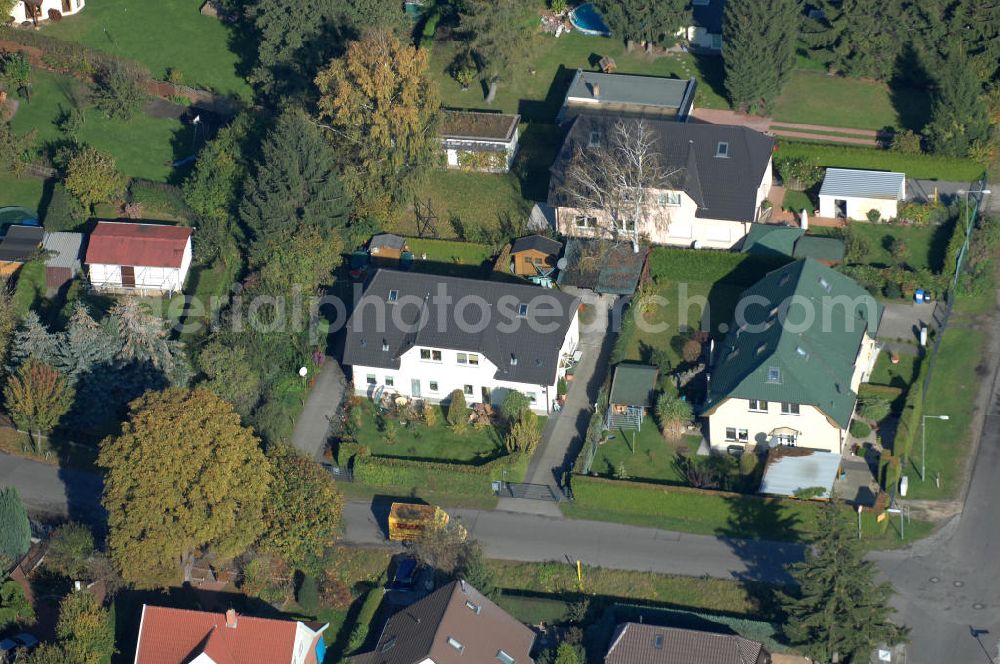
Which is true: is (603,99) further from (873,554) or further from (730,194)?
(873,554)

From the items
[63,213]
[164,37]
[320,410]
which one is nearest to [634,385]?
[320,410]

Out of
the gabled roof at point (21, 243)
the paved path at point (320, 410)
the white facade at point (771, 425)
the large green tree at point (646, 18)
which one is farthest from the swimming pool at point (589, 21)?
the gabled roof at point (21, 243)

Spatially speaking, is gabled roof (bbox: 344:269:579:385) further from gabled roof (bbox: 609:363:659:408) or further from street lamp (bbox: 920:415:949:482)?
street lamp (bbox: 920:415:949:482)

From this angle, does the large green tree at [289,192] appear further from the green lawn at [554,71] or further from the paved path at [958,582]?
the paved path at [958,582]

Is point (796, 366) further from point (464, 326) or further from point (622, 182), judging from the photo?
point (622, 182)

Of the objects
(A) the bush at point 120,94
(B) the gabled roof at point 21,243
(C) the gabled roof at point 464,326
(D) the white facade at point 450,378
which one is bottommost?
(D) the white facade at point 450,378

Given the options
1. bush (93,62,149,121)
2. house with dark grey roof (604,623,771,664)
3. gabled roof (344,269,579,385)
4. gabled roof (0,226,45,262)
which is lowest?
house with dark grey roof (604,623,771,664)

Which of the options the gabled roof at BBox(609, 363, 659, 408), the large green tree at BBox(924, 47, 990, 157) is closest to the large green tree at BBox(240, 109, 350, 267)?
the gabled roof at BBox(609, 363, 659, 408)
